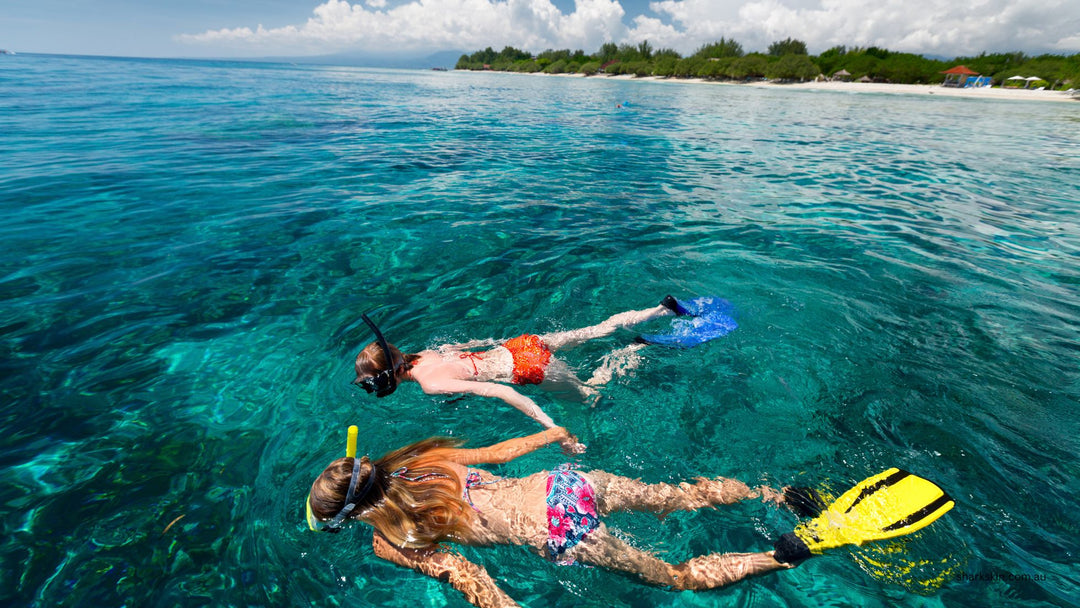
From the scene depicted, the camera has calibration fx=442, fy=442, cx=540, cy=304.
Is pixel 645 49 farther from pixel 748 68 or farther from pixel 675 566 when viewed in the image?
pixel 675 566

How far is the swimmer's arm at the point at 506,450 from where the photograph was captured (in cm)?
352

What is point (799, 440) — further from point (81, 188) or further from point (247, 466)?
point (81, 188)

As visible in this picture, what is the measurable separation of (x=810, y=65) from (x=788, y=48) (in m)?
27.1

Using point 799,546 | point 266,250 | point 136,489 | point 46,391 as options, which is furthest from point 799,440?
point 266,250

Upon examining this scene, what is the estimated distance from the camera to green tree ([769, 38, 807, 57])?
108 m

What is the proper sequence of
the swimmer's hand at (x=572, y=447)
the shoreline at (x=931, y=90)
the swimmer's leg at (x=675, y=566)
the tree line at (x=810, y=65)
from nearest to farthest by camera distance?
the swimmer's leg at (x=675, y=566) < the swimmer's hand at (x=572, y=447) < the shoreline at (x=931, y=90) < the tree line at (x=810, y=65)

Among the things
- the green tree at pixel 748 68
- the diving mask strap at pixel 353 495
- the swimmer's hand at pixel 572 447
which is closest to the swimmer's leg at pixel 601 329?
the swimmer's hand at pixel 572 447

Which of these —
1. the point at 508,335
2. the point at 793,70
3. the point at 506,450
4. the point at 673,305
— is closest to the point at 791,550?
the point at 506,450

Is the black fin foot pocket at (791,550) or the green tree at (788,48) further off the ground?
the green tree at (788,48)

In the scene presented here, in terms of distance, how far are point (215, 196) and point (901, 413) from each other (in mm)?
14512

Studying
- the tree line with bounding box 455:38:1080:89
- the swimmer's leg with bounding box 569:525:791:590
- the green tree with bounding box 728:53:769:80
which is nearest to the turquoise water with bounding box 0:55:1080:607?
the swimmer's leg with bounding box 569:525:791:590

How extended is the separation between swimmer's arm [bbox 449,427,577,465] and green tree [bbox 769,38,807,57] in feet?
439

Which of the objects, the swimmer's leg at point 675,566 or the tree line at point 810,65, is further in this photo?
the tree line at point 810,65

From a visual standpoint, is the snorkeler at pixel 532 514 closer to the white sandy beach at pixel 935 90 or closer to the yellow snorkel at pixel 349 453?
the yellow snorkel at pixel 349 453
